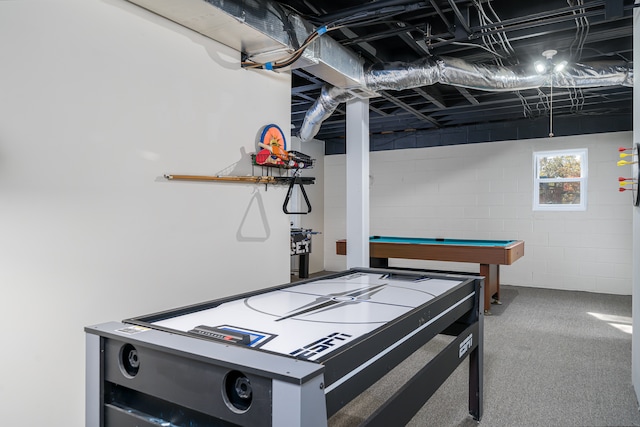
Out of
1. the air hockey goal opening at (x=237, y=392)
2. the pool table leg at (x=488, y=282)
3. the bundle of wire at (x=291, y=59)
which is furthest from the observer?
the pool table leg at (x=488, y=282)

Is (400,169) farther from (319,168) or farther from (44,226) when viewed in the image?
(44,226)

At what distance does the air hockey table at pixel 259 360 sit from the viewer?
104cm

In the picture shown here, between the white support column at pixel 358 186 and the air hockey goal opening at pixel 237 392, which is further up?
the white support column at pixel 358 186

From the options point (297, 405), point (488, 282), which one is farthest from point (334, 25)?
point (488, 282)

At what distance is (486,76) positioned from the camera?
153 inches

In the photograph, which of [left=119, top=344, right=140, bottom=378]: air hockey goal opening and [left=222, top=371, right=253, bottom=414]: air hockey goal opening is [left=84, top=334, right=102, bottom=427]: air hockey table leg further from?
[left=222, top=371, right=253, bottom=414]: air hockey goal opening

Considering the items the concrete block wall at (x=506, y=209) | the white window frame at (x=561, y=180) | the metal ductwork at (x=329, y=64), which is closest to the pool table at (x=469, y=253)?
the concrete block wall at (x=506, y=209)

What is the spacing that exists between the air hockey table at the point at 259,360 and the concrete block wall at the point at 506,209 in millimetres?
5279

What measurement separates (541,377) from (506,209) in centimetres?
413

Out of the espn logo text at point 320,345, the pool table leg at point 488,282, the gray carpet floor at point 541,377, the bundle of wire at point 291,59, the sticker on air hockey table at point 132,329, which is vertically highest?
the bundle of wire at point 291,59

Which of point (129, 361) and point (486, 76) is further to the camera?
point (486, 76)

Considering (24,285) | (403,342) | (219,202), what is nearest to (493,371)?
(403,342)

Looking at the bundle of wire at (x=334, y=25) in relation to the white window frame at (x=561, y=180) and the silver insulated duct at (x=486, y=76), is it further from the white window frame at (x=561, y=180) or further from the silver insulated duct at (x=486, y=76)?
the white window frame at (x=561, y=180)

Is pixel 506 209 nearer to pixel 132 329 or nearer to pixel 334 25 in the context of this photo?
→ pixel 334 25
